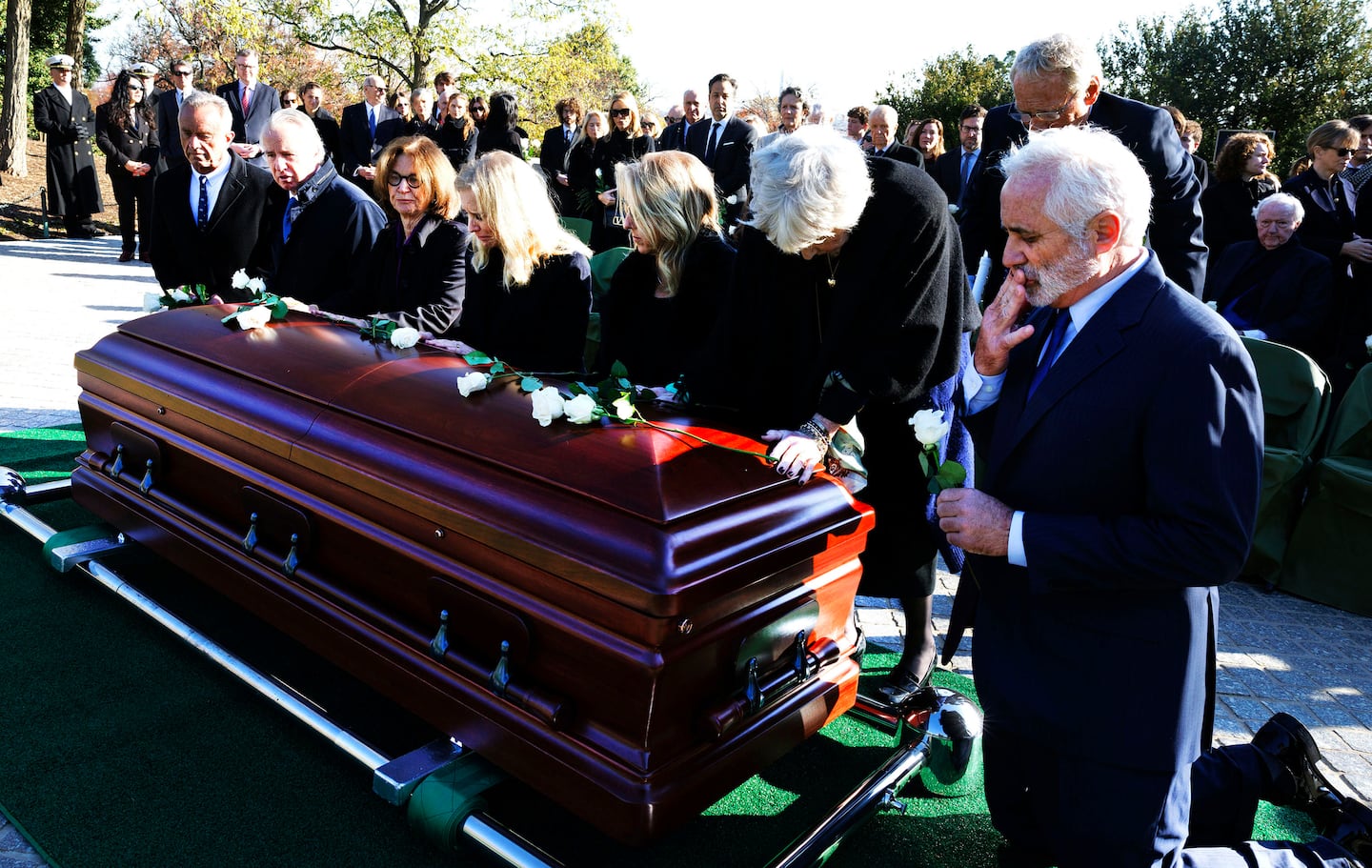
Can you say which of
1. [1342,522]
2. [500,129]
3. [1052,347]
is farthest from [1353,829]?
[500,129]

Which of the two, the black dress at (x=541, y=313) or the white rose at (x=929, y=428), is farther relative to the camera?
the black dress at (x=541, y=313)

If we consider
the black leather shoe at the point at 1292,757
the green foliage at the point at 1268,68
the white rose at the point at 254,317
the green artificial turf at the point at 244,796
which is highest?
the green foliage at the point at 1268,68

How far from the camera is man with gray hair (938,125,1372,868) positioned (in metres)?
1.58

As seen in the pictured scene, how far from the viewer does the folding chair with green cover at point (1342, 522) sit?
4219mm

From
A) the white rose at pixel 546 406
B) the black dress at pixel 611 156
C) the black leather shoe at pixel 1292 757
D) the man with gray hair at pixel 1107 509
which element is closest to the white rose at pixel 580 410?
the white rose at pixel 546 406

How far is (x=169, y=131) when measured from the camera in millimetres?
10227

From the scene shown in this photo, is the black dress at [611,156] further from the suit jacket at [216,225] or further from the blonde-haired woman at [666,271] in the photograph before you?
the blonde-haired woman at [666,271]

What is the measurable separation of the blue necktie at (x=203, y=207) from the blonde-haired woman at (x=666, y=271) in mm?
2352

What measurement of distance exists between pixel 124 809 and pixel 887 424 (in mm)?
2200

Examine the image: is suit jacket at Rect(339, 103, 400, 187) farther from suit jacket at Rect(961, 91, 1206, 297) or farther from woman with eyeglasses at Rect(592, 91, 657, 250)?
suit jacket at Rect(961, 91, 1206, 297)

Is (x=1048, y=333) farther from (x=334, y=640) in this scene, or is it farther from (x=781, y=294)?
(x=334, y=640)

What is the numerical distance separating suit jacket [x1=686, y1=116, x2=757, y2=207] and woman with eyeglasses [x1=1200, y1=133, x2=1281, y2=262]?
3.33m

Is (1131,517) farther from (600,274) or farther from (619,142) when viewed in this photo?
(619,142)

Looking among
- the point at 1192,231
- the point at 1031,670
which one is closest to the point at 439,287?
the point at 1031,670
